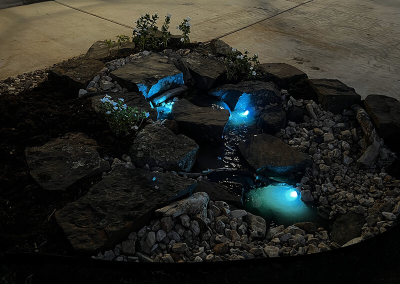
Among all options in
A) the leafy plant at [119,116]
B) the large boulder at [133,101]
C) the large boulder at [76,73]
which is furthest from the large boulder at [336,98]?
the large boulder at [76,73]

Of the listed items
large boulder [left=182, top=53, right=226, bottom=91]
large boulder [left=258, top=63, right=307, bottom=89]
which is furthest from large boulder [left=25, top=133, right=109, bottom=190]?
large boulder [left=258, top=63, right=307, bottom=89]

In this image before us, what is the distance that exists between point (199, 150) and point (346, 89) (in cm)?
192

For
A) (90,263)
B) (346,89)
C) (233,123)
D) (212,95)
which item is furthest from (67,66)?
(346,89)

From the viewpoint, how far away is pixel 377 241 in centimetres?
268

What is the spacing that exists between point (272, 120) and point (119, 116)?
1639mm

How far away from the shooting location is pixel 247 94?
420 cm

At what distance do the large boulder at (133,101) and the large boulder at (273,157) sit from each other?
38.3 inches

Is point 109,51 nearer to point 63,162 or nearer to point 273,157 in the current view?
point 63,162

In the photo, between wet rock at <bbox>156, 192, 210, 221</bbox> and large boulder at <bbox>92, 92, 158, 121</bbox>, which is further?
large boulder at <bbox>92, 92, 158, 121</bbox>

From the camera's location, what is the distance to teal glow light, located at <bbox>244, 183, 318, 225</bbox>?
10.0ft

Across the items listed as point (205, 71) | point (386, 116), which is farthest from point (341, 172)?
point (205, 71)

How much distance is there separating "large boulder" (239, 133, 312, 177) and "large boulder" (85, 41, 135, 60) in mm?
2171

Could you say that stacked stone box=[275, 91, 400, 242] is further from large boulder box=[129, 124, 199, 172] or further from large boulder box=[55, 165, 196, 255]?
large boulder box=[55, 165, 196, 255]

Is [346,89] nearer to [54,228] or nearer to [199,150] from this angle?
[199,150]
